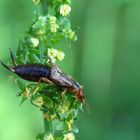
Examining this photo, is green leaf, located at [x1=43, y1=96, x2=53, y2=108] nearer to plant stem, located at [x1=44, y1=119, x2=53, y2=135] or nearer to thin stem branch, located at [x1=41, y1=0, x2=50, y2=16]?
plant stem, located at [x1=44, y1=119, x2=53, y2=135]

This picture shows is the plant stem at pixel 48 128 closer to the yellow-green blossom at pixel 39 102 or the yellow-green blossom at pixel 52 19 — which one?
the yellow-green blossom at pixel 39 102

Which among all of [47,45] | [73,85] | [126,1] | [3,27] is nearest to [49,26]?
[47,45]

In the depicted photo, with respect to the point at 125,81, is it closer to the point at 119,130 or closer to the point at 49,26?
the point at 119,130

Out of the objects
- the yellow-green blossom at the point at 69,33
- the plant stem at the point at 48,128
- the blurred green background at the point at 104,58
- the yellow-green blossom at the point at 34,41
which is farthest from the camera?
the blurred green background at the point at 104,58

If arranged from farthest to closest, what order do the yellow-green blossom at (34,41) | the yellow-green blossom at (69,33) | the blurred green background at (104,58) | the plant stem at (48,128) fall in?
1. the blurred green background at (104,58)
2. the yellow-green blossom at (69,33)
3. the plant stem at (48,128)
4. the yellow-green blossom at (34,41)

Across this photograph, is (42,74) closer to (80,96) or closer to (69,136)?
(80,96)

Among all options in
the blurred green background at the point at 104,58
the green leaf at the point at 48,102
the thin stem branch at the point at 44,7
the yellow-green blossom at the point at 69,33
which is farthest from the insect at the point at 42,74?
the blurred green background at the point at 104,58

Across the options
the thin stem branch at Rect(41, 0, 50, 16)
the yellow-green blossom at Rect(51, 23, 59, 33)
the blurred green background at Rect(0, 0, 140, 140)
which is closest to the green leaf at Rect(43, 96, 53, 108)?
the yellow-green blossom at Rect(51, 23, 59, 33)
